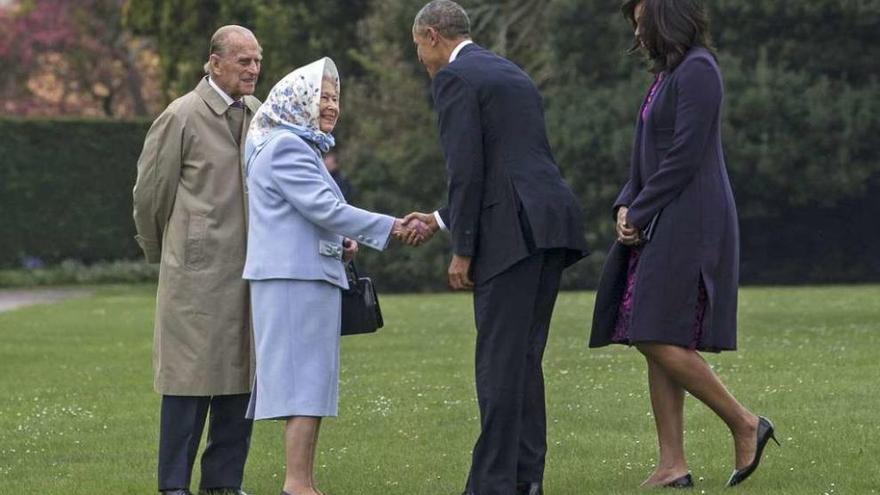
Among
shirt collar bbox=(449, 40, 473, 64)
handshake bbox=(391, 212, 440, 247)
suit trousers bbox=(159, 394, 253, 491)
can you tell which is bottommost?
suit trousers bbox=(159, 394, 253, 491)

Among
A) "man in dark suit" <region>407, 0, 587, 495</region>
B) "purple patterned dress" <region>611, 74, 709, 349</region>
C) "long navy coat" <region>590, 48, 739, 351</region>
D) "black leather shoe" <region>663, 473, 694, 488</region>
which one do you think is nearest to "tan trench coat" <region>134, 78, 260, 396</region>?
"man in dark suit" <region>407, 0, 587, 495</region>

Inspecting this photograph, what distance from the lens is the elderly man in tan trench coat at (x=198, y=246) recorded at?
24.5ft

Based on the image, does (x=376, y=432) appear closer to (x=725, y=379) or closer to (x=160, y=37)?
(x=725, y=379)

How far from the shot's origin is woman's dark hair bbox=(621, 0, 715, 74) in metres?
7.07

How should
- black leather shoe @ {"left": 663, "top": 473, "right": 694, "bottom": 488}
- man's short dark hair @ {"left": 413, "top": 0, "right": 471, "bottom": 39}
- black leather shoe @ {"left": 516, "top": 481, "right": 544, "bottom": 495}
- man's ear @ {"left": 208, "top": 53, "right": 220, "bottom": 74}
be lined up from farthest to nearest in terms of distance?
man's ear @ {"left": 208, "top": 53, "right": 220, "bottom": 74}
black leather shoe @ {"left": 663, "top": 473, "right": 694, "bottom": 488}
black leather shoe @ {"left": 516, "top": 481, "right": 544, "bottom": 495}
man's short dark hair @ {"left": 413, "top": 0, "right": 471, "bottom": 39}

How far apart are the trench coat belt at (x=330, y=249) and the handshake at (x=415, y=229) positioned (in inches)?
8.8

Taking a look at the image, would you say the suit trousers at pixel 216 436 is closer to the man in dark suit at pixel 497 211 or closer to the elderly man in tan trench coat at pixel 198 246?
the elderly man in tan trench coat at pixel 198 246

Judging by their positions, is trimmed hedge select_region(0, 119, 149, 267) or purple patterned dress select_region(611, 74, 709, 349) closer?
purple patterned dress select_region(611, 74, 709, 349)

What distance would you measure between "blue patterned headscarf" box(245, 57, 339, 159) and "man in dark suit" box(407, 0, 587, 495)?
42cm

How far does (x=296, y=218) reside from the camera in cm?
705

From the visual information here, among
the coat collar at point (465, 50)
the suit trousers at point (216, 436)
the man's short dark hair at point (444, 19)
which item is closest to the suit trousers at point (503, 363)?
the coat collar at point (465, 50)

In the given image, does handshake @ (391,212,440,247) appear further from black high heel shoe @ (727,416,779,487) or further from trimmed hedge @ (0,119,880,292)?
trimmed hedge @ (0,119,880,292)

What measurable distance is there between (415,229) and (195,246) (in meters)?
0.98

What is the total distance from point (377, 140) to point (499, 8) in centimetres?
330
